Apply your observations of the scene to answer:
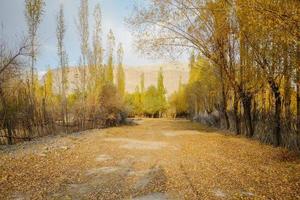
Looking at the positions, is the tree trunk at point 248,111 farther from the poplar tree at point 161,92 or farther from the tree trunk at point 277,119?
the poplar tree at point 161,92

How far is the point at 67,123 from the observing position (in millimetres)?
21562

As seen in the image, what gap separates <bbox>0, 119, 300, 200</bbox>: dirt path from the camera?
6430mm

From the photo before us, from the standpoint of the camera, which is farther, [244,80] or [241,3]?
[244,80]

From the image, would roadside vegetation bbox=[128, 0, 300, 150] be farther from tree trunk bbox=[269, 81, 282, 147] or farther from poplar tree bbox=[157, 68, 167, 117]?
poplar tree bbox=[157, 68, 167, 117]

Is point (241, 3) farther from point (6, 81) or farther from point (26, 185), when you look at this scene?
point (6, 81)

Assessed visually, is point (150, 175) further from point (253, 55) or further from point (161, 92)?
point (161, 92)

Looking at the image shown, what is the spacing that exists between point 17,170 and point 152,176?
3631mm

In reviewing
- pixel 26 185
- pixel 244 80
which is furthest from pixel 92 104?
pixel 26 185

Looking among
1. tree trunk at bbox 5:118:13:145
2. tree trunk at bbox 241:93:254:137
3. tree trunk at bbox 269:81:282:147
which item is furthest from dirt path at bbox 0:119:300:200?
tree trunk at bbox 241:93:254:137

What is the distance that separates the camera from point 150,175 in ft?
26.7

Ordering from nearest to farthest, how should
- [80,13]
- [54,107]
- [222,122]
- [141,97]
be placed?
1. [54,107]
2. [222,122]
3. [80,13]
4. [141,97]

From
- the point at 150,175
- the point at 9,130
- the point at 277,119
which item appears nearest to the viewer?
the point at 150,175

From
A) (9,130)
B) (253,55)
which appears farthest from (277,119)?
(9,130)

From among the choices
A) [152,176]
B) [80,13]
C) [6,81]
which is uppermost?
[80,13]
